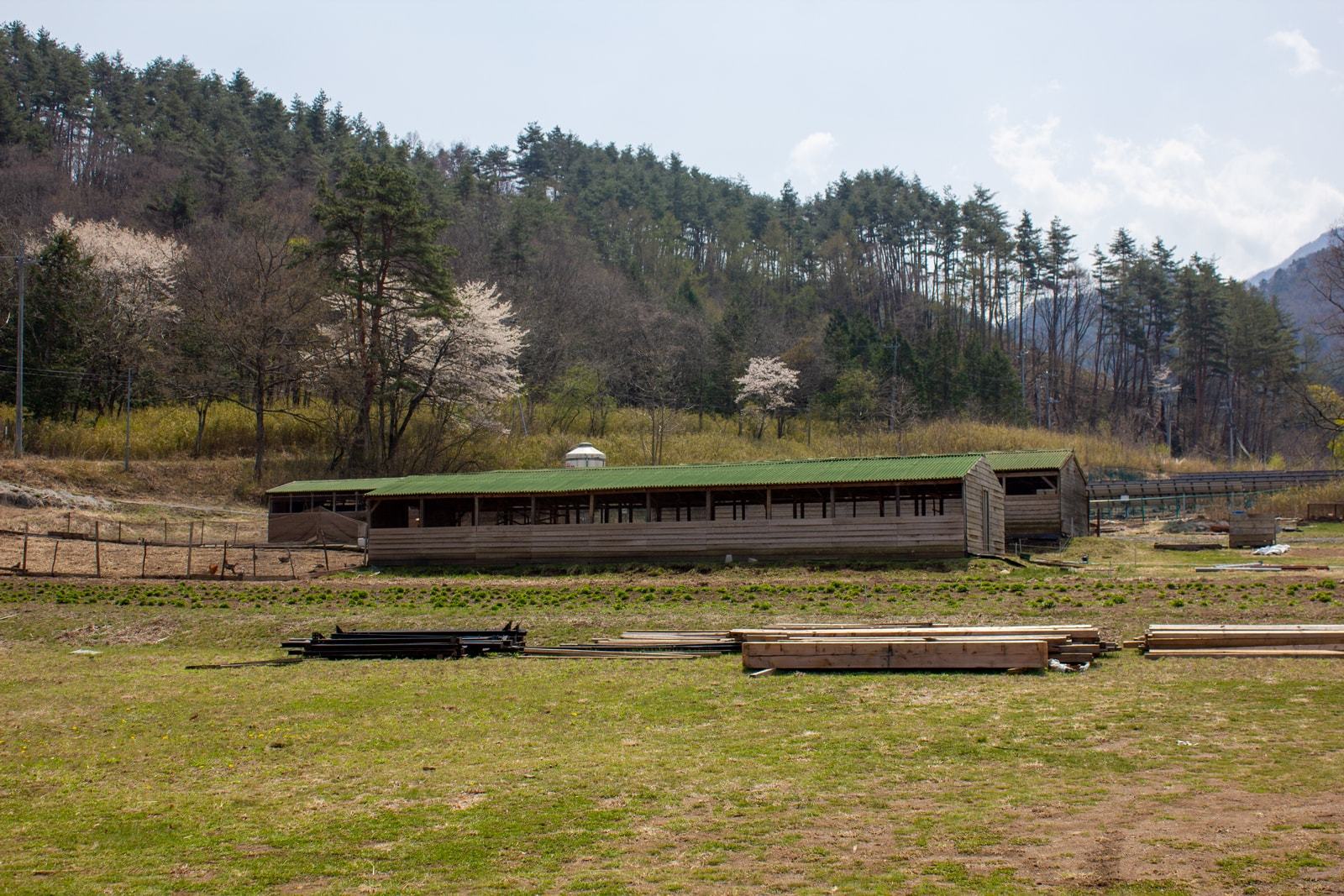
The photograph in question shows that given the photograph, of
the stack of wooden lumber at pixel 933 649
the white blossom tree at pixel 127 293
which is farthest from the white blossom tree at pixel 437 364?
the stack of wooden lumber at pixel 933 649

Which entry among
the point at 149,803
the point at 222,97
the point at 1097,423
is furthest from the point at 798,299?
the point at 149,803

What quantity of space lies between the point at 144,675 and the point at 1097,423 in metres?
96.0

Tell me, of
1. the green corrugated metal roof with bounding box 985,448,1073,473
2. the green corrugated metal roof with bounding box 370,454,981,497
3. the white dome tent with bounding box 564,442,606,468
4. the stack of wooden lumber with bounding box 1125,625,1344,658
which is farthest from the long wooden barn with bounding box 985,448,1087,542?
the stack of wooden lumber with bounding box 1125,625,1344,658

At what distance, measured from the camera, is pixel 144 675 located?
737 inches

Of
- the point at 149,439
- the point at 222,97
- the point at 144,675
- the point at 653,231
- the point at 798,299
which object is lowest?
the point at 144,675

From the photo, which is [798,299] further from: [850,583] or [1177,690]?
[1177,690]

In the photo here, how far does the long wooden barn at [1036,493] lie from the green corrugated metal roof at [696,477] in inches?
Result: 207

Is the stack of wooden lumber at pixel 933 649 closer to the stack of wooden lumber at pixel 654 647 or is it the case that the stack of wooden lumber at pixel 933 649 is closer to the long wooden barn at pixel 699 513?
the stack of wooden lumber at pixel 654 647

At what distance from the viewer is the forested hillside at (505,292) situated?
59.6 meters

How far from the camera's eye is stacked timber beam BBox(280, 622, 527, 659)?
2009 cm

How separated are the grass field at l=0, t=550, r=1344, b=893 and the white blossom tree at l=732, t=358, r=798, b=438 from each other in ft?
203

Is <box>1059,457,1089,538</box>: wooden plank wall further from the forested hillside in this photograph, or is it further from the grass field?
the forested hillside

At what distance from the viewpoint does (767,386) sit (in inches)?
3265

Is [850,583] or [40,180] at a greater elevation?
[40,180]
